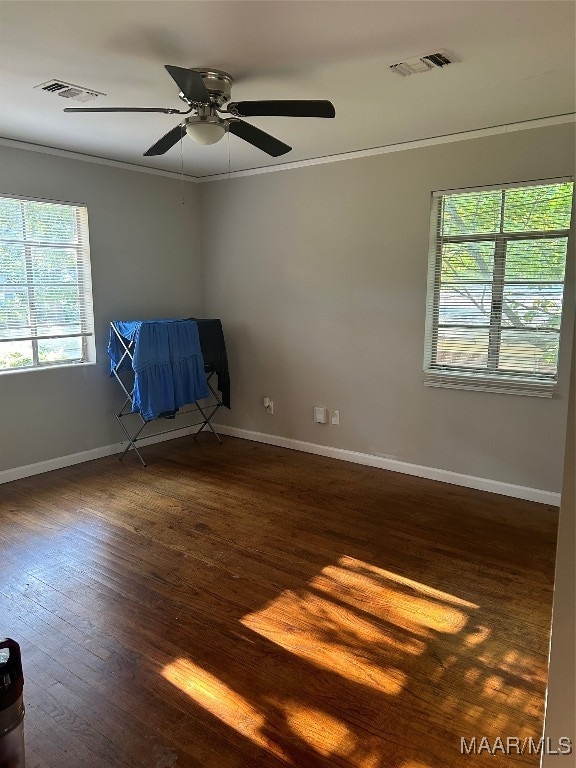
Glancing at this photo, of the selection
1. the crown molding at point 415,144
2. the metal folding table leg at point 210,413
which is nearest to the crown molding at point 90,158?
the crown molding at point 415,144

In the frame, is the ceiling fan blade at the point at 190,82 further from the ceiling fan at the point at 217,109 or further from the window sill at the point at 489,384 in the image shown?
the window sill at the point at 489,384

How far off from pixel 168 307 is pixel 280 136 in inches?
79.9

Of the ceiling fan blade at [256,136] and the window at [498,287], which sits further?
the window at [498,287]

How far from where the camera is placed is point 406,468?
433 cm

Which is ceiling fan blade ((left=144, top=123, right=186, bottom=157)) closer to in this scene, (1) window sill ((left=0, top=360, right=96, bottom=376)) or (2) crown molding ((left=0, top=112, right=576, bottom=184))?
(2) crown molding ((left=0, top=112, right=576, bottom=184))

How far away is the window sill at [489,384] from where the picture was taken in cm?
363

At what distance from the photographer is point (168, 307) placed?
Result: 5148 mm

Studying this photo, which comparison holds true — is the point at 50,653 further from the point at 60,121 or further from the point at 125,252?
the point at 125,252

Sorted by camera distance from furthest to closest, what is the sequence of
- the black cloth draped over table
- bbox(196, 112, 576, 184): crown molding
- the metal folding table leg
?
the metal folding table leg < the black cloth draped over table < bbox(196, 112, 576, 184): crown molding

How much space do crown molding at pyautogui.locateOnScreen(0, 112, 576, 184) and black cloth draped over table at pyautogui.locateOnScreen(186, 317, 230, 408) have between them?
1.38 meters

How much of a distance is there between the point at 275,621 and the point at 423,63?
2.66m

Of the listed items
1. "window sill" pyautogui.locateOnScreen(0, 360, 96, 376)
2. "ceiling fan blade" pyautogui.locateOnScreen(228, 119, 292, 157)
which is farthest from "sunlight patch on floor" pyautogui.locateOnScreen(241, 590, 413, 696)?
"window sill" pyautogui.locateOnScreen(0, 360, 96, 376)

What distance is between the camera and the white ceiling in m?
2.06

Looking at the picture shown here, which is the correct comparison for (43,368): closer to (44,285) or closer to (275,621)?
(44,285)
